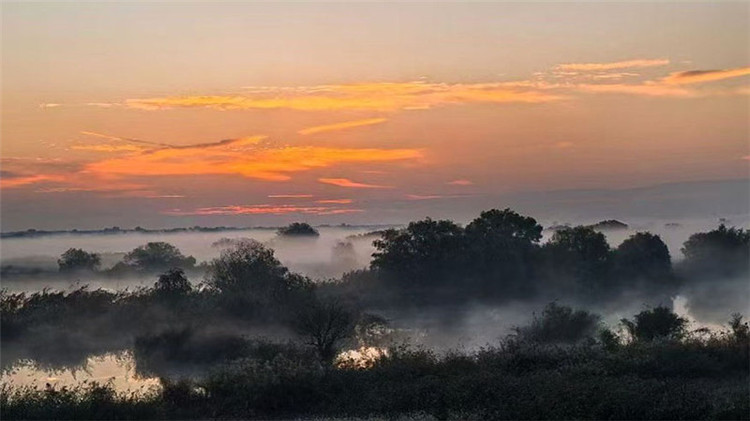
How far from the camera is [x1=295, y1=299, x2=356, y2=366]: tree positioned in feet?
76.9

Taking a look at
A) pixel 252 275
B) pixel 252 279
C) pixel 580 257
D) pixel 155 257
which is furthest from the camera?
pixel 580 257

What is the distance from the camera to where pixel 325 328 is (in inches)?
993

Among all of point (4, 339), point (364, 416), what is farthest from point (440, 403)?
point (4, 339)

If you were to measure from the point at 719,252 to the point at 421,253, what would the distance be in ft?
56.7

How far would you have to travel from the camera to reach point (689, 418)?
13.9 meters

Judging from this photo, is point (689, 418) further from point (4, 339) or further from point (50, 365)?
point (4, 339)

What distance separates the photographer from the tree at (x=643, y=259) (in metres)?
43.4

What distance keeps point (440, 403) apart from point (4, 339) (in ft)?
65.0

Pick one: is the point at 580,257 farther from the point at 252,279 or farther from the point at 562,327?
the point at 252,279

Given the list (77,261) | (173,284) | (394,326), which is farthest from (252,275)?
(77,261)

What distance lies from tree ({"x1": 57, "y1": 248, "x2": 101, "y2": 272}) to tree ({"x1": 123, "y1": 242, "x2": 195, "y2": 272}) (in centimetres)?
167

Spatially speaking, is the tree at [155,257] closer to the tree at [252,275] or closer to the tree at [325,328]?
the tree at [252,275]

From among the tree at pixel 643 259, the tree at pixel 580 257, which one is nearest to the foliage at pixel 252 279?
the tree at pixel 580 257

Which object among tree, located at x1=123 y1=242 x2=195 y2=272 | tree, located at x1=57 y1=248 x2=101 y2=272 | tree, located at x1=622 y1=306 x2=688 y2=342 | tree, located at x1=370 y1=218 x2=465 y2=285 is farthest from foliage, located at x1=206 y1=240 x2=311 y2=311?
tree, located at x1=622 y1=306 x2=688 y2=342
